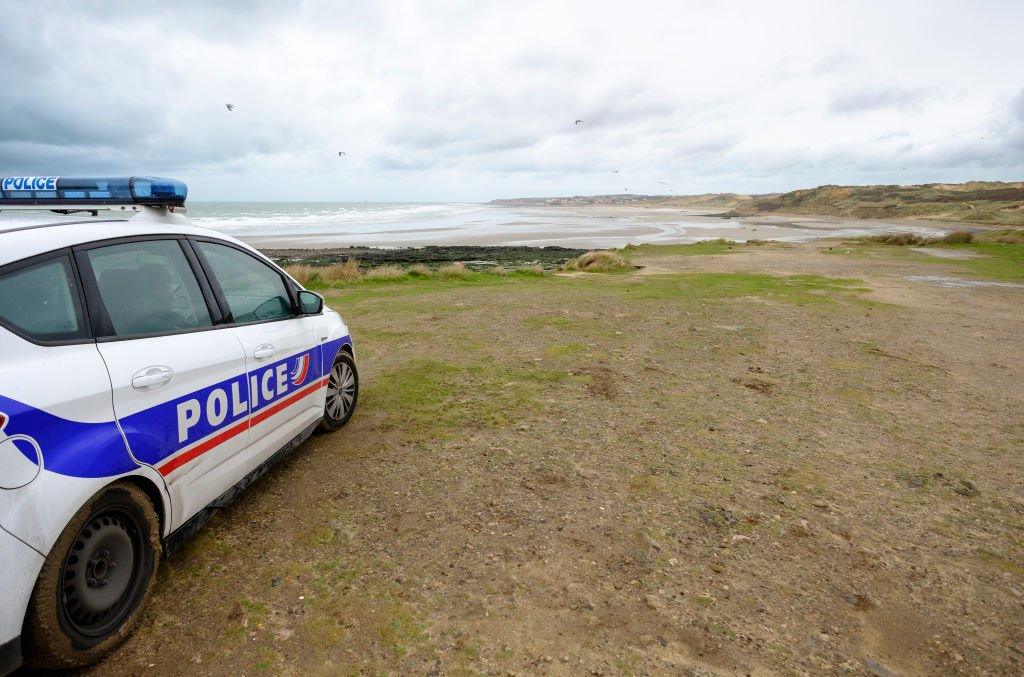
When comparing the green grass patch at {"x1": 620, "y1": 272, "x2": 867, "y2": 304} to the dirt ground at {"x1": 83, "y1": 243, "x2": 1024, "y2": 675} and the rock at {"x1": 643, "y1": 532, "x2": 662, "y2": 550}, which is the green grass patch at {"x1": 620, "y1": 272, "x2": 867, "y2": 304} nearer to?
the dirt ground at {"x1": 83, "y1": 243, "x2": 1024, "y2": 675}

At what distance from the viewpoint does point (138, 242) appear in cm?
291

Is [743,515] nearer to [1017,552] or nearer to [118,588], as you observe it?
[1017,552]

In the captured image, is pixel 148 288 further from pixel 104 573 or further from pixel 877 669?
pixel 877 669

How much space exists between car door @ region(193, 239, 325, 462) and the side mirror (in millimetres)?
60

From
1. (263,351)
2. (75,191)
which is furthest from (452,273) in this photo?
(75,191)

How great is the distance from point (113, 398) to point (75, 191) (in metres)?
1.51

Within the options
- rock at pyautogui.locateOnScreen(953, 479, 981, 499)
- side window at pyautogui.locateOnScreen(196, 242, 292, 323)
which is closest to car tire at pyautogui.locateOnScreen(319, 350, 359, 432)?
side window at pyautogui.locateOnScreen(196, 242, 292, 323)

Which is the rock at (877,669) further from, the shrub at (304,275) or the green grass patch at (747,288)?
the shrub at (304,275)

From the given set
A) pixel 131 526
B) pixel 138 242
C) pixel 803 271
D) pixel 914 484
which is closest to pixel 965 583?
pixel 914 484

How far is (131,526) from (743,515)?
3.32 m

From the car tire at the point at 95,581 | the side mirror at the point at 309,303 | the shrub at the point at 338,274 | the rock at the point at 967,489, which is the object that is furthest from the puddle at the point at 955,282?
the car tire at the point at 95,581

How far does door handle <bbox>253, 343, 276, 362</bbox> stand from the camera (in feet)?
10.9

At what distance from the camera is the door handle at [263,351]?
333cm

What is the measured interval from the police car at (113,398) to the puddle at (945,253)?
2612 cm
